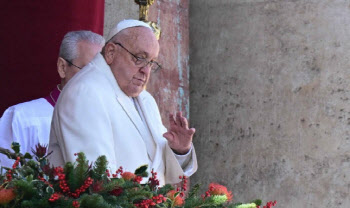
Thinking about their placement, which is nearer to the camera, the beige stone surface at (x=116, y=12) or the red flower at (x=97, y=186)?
the red flower at (x=97, y=186)

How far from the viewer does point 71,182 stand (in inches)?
133

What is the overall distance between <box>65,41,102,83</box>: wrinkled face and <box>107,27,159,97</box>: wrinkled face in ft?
3.12

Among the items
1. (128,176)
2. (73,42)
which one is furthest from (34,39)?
(128,176)

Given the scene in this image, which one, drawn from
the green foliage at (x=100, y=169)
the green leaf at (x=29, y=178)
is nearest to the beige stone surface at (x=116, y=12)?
the green foliage at (x=100, y=169)

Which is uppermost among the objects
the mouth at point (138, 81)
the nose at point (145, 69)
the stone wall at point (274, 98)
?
the nose at point (145, 69)

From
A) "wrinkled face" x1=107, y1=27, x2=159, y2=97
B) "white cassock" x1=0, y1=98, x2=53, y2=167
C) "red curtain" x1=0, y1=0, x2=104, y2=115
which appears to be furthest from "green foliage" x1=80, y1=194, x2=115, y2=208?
"red curtain" x1=0, y1=0, x2=104, y2=115

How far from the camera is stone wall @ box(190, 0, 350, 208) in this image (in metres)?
7.47

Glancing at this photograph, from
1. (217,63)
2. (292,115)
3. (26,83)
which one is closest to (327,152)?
(292,115)

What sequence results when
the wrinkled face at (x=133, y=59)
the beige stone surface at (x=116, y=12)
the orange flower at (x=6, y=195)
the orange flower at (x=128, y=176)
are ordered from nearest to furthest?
the orange flower at (x=6, y=195) < the orange flower at (x=128, y=176) < the wrinkled face at (x=133, y=59) < the beige stone surface at (x=116, y=12)

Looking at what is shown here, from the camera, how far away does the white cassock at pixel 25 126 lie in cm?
566

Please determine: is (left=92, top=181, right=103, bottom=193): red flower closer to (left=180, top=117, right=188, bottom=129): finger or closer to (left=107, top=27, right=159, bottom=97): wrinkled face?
(left=180, top=117, right=188, bottom=129): finger

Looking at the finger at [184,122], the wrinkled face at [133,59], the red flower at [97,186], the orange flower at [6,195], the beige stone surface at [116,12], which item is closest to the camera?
the orange flower at [6,195]

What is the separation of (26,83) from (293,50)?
2169 millimetres

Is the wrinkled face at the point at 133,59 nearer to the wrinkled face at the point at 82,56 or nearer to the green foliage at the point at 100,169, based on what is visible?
the wrinkled face at the point at 82,56
